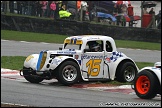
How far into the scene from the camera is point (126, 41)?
30141 millimetres

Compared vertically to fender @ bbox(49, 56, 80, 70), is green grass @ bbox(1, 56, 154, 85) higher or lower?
lower

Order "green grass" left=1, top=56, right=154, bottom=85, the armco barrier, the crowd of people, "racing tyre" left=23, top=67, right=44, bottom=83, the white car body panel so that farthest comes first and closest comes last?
1. the crowd of people
2. the armco barrier
3. "green grass" left=1, top=56, right=154, bottom=85
4. "racing tyre" left=23, top=67, right=44, bottom=83
5. the white car body panel

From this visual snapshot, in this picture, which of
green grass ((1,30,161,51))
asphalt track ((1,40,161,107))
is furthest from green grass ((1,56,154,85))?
green grass ((1,30,161,51))

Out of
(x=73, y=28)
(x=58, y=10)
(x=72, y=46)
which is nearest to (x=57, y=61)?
(x=72, y=46)

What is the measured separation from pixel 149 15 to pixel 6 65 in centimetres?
1499

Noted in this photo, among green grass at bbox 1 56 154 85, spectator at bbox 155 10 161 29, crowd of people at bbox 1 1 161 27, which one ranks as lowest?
green grass at bbox 1 56 154 85

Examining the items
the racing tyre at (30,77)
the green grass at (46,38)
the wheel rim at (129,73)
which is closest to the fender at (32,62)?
the racing tyre at (30,77)

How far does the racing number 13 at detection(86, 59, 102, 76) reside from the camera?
13781 mm

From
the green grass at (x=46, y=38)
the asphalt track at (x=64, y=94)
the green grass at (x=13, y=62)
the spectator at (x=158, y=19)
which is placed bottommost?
the asphalt track at (x=64, y=94)

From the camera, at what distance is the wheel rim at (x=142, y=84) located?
1074 centimetres

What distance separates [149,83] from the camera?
1055 cm

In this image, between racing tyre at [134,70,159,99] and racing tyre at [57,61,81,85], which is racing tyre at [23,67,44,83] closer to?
racing tyre at [57,61,81,85]

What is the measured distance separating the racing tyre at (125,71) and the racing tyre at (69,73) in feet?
4.49

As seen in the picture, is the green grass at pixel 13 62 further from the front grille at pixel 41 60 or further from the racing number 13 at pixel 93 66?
the racing number 13 at pixel 93 66
